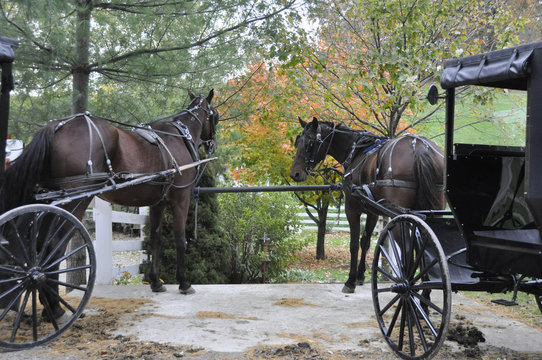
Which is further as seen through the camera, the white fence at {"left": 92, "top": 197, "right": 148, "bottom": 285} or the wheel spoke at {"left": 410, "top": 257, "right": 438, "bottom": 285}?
the white fence at {"left": 92, "top": 197, "right": 148, "bottom": 285}

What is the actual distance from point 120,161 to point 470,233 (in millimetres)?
3347

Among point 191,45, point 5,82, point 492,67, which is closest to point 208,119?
point 191,45

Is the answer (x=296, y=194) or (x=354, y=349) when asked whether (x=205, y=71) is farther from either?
(x=296, y=194)

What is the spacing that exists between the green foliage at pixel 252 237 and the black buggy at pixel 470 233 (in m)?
4.67

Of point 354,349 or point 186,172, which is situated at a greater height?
point 186,172

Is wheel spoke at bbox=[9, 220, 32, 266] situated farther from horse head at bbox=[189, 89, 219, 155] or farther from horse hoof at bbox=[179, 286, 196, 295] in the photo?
horse head at bbox=[189, 89, 219, 155]

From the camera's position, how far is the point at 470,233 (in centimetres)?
359

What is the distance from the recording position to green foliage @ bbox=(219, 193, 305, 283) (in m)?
8.58

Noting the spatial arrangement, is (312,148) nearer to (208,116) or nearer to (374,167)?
(374,167)

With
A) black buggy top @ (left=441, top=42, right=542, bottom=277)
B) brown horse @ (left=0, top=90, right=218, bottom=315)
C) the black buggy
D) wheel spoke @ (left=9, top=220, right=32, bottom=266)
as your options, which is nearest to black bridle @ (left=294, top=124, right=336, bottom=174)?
A: brown horse @ (left=0, top=90, right=218, bottom=315)

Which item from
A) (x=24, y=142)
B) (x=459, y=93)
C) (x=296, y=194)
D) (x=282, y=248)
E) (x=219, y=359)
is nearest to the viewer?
(x=219, y=359)

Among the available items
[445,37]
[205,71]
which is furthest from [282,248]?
[445,37]

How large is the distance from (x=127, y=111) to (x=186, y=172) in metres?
1.17

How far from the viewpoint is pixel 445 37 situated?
699cm
